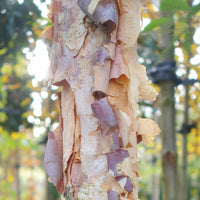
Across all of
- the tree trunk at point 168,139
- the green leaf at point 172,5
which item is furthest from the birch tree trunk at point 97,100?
Result: the tree trunk at point 168,139

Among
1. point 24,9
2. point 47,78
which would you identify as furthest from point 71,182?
point 24,9

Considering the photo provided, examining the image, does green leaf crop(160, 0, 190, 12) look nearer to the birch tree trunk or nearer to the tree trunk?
the birch tree trunk

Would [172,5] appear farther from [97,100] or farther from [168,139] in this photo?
[168,139]

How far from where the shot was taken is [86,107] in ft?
1.81

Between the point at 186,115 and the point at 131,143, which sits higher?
the point at 186,115

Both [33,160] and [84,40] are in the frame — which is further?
[33,160]

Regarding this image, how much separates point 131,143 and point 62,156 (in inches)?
5.8

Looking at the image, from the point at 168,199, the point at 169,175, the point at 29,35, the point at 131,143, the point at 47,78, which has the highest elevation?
the point at 29,35

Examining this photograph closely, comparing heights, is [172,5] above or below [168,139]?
above

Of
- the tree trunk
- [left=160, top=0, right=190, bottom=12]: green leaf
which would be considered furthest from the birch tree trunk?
the tree trunk

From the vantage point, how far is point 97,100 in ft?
1.82

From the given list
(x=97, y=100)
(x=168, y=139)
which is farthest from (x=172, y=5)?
(x=168, y=139)

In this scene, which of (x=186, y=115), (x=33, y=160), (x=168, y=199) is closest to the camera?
(x=168, y=199)

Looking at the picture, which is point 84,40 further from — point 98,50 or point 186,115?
point 186,115
